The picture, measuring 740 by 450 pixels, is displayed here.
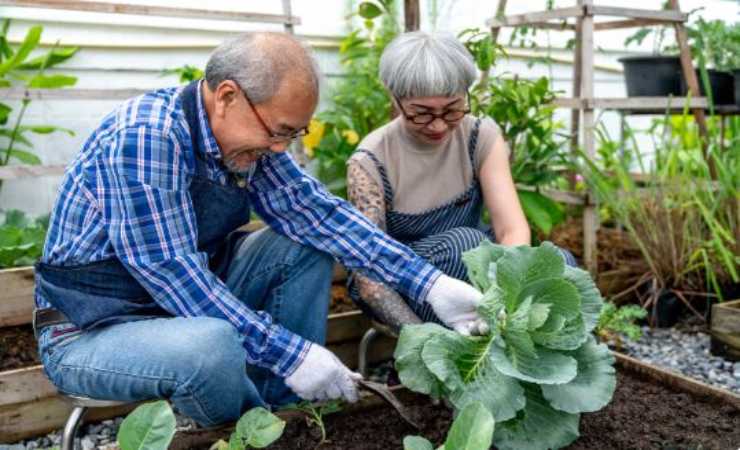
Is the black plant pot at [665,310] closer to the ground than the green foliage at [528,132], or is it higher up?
closer to the ground

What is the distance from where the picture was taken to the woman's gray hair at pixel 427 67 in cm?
231

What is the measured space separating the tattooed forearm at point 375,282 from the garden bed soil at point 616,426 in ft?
0.71

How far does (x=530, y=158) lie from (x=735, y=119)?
2.21 metres

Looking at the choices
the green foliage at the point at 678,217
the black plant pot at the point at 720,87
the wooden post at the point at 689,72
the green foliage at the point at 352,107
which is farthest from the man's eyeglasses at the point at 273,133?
the black plant pot at the point at 720,87

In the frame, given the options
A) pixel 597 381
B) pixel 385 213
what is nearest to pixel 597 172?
pixel 385 213

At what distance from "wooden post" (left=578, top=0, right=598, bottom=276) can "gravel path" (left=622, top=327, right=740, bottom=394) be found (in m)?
0.38

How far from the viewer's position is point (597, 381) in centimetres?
190

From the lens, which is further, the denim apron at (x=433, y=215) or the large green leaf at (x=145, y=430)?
the denim apron at (x=433, y=215)

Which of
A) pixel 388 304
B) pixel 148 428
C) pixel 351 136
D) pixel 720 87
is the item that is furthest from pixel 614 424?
pixel 720 87

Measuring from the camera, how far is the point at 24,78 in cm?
348

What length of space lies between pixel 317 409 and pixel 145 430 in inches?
26.1

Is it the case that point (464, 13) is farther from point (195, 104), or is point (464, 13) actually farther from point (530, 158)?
point (195, 104)

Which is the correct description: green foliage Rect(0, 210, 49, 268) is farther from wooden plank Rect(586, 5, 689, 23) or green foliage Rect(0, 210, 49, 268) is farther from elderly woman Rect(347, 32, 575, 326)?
wooden plank Rect(586, 5, 689, 23)

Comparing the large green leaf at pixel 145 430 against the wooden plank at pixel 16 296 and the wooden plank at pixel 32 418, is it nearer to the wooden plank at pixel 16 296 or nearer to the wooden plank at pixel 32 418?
the wooden plank at pixel 32 418
